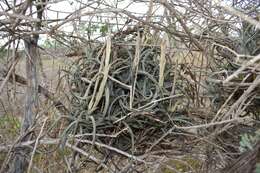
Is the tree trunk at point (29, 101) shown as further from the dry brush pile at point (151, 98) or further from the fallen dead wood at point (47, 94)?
the dry brush pile at point (151, 98)

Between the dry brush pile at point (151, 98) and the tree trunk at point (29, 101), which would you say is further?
the tree trunk at point (29, 101)

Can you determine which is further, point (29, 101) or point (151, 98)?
point (29, 101)

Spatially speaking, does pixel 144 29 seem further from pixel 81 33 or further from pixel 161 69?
pixel 81 33

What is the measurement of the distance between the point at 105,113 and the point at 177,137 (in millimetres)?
200

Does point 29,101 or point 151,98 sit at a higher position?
point 151,98

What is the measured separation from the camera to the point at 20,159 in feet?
4.66

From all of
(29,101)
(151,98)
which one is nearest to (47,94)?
(29,101)

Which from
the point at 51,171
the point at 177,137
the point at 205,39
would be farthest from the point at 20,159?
the point at 205,39

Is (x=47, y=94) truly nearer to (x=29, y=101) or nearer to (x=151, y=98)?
(x=29, y=101)

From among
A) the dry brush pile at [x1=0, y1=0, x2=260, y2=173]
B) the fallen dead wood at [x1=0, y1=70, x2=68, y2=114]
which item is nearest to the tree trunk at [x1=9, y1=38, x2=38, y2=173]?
the fallen dead wood at [x1=0, y1=70, x2=68, y2=114]

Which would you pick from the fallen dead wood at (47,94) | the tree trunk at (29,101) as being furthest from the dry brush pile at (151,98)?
the tree trunk at (29,101)

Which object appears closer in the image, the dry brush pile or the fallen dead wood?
the dry brush pile

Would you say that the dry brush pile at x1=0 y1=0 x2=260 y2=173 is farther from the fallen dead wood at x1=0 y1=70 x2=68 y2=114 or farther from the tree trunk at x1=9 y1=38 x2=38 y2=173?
the tree trunk at x1=9 y1=38 x2=38 y2=173

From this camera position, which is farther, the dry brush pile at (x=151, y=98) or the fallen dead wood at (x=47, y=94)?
the fallen dead wood at (x=47, y=94)
